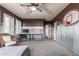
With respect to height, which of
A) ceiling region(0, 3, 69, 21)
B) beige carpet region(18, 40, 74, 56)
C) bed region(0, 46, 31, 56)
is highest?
ceiling region(0, 3, 69, 21)

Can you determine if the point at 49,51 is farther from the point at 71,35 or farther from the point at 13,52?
the point at 13,52

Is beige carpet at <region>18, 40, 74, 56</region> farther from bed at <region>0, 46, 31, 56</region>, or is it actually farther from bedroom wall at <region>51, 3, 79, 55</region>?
bed at <region>0, 46, 31, 56</region>

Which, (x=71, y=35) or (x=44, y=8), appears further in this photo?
(x=44, y=8)

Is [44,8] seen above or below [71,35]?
above

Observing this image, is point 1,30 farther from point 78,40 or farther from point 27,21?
point 27,21

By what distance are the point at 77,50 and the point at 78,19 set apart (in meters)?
1.20

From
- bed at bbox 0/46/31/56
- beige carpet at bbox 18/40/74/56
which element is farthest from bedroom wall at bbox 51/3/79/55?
bed at bbox 0/46/31/56

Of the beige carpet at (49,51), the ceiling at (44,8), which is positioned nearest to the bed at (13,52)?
the beige carpet at (49,51)

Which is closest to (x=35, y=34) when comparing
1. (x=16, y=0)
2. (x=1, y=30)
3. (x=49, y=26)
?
(x=49, y=26)

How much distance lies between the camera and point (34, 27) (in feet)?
41.7

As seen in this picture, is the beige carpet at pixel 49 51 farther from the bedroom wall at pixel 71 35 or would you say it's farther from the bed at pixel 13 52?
the bed at pixel 13 52

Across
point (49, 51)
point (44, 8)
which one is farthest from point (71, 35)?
point (44, 8)

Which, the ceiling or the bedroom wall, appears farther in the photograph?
the ceiling

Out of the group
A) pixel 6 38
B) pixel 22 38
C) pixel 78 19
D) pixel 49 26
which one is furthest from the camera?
pixel 49 26
